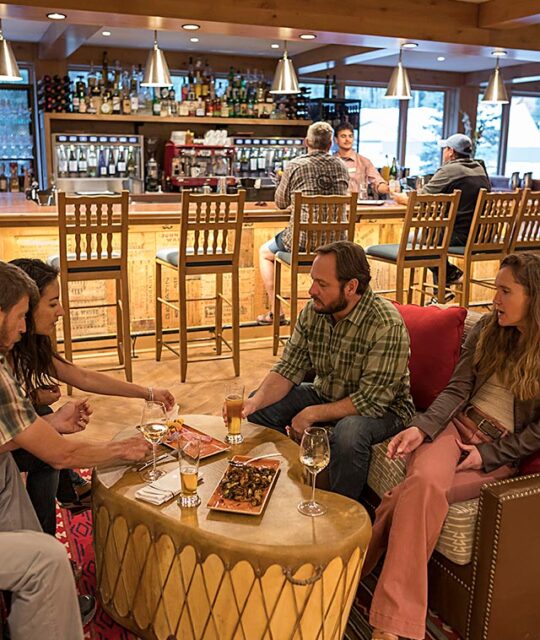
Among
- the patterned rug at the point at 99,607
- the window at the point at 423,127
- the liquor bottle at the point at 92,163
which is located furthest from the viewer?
the window at the point at 423,127

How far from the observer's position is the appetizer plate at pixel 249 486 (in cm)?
207

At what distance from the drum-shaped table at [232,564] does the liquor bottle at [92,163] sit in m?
6.42

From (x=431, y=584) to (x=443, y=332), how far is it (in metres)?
0.97

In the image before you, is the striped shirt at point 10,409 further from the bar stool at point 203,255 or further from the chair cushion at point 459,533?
the bar stool at point 203,255

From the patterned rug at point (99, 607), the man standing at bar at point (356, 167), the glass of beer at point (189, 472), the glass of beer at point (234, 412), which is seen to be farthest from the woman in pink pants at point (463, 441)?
the man standing at bar at point (356, 167)

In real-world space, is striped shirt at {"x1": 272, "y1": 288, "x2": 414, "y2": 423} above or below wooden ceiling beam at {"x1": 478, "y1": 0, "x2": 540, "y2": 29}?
below

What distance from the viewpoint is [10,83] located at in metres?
8.73

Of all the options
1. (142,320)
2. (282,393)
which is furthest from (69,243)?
(282,393)

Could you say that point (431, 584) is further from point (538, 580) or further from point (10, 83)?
point (10, 83)

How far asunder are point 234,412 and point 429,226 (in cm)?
303

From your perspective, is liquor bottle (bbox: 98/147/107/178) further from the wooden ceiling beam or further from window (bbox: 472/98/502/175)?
window (bbox: 472/98/502/175)

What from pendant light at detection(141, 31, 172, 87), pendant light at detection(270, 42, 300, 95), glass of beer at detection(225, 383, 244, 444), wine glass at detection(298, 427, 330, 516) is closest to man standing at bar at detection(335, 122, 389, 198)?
pendant light at detection(270, 42, 300, 95)

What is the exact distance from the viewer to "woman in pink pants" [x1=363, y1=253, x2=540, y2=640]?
2236 mm

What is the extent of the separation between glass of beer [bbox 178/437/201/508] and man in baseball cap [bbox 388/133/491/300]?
3.98 metres
